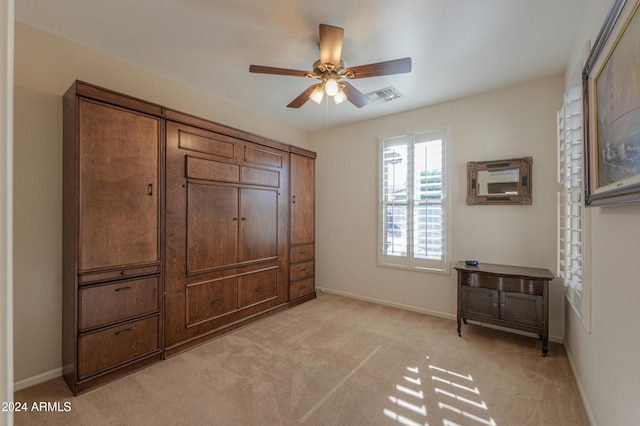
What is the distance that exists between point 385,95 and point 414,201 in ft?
4.68

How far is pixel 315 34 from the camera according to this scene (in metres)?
2.28

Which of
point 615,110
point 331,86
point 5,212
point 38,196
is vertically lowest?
point 5,212

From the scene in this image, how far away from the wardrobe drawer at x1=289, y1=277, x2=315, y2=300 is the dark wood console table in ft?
6.87

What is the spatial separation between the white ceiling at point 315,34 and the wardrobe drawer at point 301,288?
8.68 ft

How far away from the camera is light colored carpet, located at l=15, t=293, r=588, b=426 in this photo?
1.85m

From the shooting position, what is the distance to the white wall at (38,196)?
7.02ft

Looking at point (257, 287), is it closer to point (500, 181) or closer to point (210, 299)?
point (210, 299)

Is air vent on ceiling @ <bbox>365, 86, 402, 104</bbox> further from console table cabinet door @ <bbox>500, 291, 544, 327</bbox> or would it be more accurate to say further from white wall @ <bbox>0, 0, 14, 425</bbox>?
white wall @ <bbox>0, 0, 14, 425</bbox>

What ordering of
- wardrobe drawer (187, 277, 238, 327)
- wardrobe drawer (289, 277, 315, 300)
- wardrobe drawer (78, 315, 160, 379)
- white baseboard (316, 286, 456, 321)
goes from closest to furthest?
wardrobe drawer (78, 315, 160, 379), wardrobe drawer (187, 277, 238, 327), white baseboard (316, 286, 456, 321), wardrobe drawer (289, 277, 315, 300)

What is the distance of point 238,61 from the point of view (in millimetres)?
2689

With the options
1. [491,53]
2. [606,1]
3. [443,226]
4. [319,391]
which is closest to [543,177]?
[443,226]

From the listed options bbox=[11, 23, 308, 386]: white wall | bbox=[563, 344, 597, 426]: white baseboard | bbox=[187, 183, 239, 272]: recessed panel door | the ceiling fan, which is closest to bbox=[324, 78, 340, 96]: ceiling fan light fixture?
the ceiling fan

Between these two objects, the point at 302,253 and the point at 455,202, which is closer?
the point at 455,202

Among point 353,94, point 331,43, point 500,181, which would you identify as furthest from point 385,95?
point 500,181
